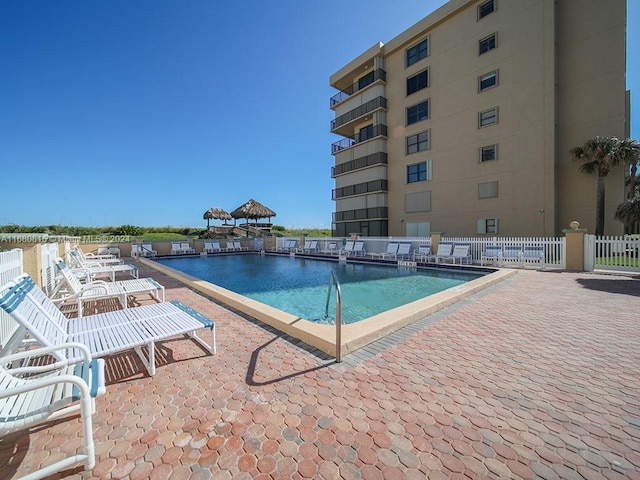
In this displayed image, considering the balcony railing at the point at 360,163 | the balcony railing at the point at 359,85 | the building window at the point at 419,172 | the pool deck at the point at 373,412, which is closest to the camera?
the pool deck at the point at 373,412

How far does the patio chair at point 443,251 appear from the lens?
1305 cm

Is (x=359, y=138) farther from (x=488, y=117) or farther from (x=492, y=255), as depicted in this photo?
(x=492, y=255)

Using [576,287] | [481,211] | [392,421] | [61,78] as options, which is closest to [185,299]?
[392,421]

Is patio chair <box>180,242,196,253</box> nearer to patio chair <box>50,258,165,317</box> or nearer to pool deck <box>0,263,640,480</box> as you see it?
patio chair <box>50,258,165,317</box>

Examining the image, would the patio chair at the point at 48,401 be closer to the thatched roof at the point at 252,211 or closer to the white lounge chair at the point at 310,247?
the white lounge chair at the point at 310,247

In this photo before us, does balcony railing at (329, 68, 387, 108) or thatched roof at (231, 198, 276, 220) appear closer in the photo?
balcony railing at (329, 68, 387, 108)

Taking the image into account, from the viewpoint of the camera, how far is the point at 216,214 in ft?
103

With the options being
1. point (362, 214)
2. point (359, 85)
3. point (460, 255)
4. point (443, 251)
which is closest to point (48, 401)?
point (460, 255)

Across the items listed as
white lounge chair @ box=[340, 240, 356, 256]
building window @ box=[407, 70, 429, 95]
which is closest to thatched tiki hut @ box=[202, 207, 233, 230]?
white lounge chair @ box=[340, 240, 356, 256]

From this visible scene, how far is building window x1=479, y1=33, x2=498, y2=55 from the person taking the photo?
58.3 ft

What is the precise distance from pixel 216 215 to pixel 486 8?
1162 inches

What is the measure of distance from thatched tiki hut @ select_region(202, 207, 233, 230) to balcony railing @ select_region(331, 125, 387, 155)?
14319 mm

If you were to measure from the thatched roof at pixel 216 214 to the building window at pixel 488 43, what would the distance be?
2702 cm

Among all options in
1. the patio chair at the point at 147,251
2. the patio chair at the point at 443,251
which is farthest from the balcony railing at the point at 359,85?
the patio chair at the point at 147,251
